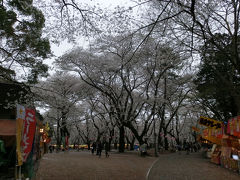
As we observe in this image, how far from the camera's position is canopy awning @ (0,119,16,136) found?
30.8 feet

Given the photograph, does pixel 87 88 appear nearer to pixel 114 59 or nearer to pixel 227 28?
pixel 114 59

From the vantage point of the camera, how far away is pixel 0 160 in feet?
29.4

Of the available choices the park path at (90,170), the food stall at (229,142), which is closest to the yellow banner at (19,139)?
the park path at (90,170)

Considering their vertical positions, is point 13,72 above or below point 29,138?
above

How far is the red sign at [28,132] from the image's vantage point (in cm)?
598

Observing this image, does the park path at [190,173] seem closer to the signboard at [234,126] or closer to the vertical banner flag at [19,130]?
the signboard at [234,126]

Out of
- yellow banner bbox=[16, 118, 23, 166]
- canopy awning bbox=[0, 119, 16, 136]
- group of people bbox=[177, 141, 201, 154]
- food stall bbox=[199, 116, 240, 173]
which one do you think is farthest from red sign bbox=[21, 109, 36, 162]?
group of people bbox=[177, 141, 201, 154]

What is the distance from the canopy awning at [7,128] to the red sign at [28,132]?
12.1 feet

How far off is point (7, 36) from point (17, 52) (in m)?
0.75

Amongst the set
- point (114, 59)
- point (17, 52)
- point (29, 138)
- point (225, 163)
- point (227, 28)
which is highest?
point (114, 59)

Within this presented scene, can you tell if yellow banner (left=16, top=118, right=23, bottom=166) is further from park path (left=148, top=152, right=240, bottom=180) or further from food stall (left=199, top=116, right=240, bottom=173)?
food stall (left=199, top=116, right=240, bottom=173)

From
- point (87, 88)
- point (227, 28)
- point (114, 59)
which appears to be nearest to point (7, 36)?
point (227, 28)

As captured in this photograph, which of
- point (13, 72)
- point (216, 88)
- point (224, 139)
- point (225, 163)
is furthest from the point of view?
point (216, 88)

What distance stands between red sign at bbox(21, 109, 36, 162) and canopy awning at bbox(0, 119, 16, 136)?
3681mm
